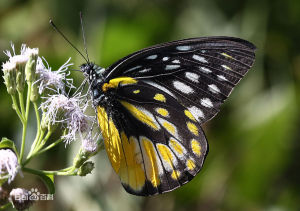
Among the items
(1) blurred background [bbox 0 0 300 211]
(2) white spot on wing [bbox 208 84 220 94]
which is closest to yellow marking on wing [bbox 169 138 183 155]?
(2) white spot on wing [bbox 208 84 220 94]

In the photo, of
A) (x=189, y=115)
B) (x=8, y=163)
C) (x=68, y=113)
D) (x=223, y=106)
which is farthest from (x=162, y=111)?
(x=223, y=106)

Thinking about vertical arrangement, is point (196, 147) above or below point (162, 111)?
below

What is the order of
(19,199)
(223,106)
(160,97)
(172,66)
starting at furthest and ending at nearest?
(223,106) → (160,97) → (172,66) → (19,199)

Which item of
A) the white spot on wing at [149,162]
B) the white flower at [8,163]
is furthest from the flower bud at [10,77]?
the white spot on wing at [149,162]

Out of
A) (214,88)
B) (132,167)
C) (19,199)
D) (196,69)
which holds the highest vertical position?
(196,69)

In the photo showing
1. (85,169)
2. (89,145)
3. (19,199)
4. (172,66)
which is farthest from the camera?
(172,66)

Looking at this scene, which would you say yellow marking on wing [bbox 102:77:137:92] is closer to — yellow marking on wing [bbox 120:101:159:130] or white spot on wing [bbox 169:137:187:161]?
yellow marking on wing [bbox 120:101:159:130]

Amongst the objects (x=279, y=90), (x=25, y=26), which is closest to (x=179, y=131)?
(x=279, y=90)

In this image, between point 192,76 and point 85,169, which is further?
point 192,76

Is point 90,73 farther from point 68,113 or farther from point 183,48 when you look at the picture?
point 183,48
